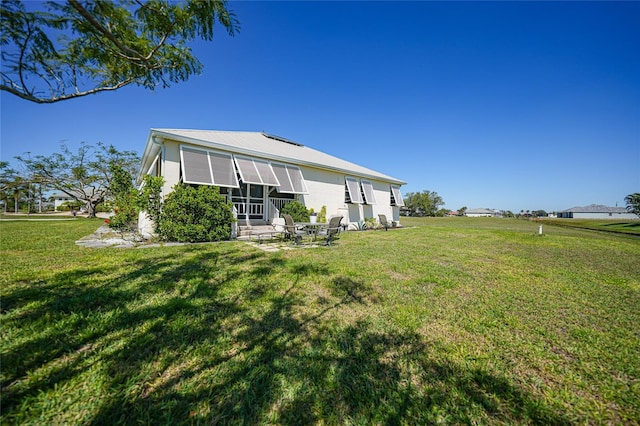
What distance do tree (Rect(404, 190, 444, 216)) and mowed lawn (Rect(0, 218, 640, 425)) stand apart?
65.9m

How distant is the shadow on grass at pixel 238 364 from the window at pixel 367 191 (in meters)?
12.7

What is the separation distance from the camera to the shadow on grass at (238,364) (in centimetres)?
155

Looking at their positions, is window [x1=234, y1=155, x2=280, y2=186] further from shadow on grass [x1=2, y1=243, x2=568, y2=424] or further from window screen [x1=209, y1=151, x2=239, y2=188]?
shadow on grass [x1=2, y1=243, x2=568, y2=424]

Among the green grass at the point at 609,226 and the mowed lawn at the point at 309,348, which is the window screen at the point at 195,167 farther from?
the green grass at the point at 609,226

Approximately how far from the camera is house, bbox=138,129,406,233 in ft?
27.8

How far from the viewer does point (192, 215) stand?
7.71 metres

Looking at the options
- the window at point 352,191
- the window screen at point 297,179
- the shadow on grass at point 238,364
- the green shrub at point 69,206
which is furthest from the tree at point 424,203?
the green shrub at point 69,206

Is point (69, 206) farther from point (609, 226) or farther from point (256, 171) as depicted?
point (609, 226)

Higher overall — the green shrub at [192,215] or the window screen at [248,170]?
the window screen at [248,170]

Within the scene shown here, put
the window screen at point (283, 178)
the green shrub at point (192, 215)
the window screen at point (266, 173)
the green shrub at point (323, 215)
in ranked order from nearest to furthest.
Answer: the green shrub at point (192, 215) < the window screen at point (266, 173) < the window screen at point (283, 178) < the green shrub at point (323, 215)

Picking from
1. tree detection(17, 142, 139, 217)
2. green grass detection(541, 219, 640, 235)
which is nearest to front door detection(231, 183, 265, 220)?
tree detection(17, 142, 139, 217)

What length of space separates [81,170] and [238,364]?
36770mm

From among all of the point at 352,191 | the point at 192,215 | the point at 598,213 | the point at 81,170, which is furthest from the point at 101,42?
the point at 598,213

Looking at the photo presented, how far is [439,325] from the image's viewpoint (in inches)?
108
